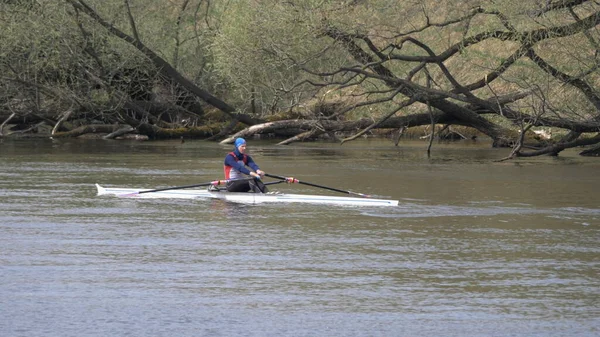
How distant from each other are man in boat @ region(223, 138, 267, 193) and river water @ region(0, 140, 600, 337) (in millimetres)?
852

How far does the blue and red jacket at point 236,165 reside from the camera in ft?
68.3

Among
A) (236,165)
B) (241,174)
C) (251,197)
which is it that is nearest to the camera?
(251,197)

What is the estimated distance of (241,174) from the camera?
837 inches

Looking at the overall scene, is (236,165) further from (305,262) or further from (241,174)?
(305,262)

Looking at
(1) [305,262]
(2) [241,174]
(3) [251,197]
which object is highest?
(2) [241,174]

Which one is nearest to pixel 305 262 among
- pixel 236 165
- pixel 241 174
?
pixel 236 165

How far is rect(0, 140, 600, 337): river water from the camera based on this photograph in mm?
9766

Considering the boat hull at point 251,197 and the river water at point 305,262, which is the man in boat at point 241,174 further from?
the river water at point 305,262

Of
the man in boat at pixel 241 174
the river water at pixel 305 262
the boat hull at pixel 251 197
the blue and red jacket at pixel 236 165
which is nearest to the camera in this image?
the river water at pixel 305 262

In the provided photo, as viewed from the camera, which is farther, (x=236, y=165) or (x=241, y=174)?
(x=241, y=174)

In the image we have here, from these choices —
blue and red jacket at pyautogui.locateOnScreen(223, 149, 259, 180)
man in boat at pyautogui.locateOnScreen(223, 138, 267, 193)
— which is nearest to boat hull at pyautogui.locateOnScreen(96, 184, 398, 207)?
man in boat at pyautogui.locateOnScreen(223, 138, 267, 193)

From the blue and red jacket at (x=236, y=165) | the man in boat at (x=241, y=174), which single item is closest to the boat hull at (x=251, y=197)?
the man in boat at (x=241, y=174)

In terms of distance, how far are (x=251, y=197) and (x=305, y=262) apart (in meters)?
7.61

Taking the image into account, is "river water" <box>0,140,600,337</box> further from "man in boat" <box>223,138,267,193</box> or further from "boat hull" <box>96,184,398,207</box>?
"man in boat" <box>223,138,267,193</box>
